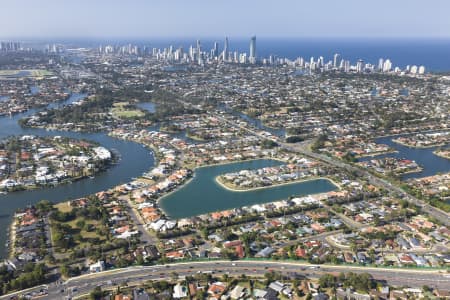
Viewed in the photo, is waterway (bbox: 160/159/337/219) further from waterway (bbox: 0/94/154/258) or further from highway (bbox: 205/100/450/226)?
waterway (bbox: 0/94/154/258)

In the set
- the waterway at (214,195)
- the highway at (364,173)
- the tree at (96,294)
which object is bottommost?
the tree at (96,294)

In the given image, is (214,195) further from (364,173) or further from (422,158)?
(422,158)

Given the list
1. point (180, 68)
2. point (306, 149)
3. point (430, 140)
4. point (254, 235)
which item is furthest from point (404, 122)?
point (180, 68)

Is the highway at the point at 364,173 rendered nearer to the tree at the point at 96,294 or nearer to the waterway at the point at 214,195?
the waterway at the point at 214,195

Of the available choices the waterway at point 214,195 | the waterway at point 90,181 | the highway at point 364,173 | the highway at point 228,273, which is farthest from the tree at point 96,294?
the highway at point 364,173

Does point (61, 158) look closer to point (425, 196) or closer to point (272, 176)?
point (272, 176)

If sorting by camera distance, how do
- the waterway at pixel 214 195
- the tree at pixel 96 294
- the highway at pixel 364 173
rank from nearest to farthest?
the tree at pixel 96 294 → the highway at pixel 364 173 → the waterway at pixel 214 195

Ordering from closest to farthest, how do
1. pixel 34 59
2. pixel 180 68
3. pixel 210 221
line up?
pixel 210 221, pixel 180 68, pixel 34 59
